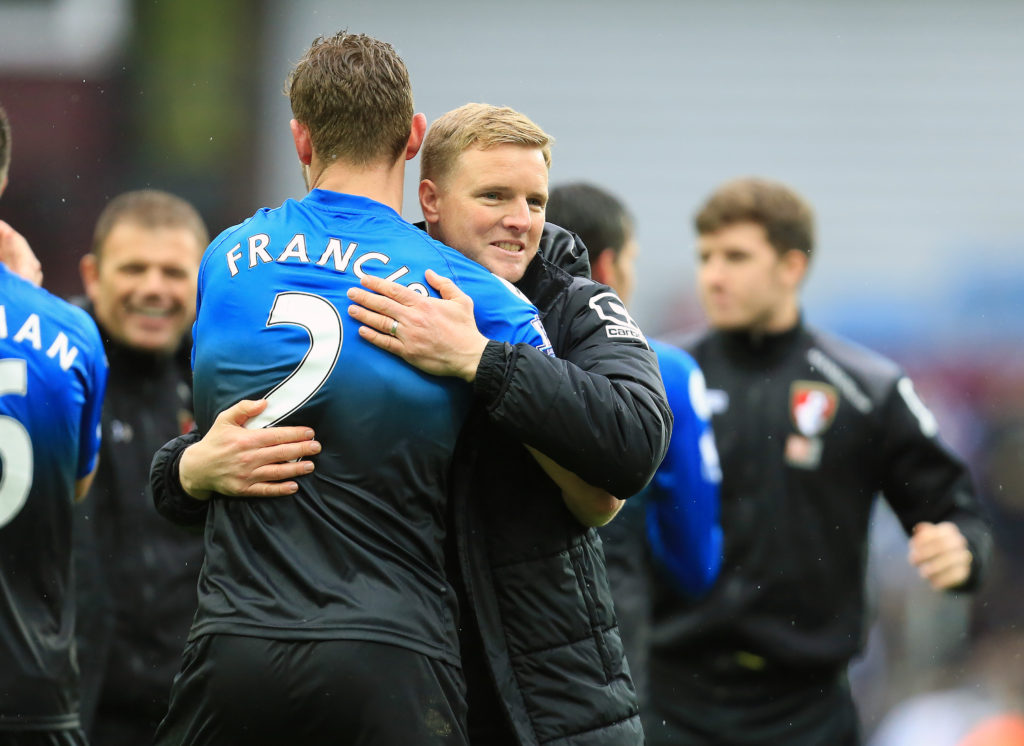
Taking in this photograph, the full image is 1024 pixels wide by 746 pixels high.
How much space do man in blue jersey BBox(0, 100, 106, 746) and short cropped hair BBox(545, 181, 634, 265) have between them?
170 centimetres

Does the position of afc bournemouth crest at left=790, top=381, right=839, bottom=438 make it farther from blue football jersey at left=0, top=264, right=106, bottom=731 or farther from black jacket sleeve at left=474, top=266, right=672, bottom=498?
blue football jersey at left=0, top=264, right=106, bottom=731

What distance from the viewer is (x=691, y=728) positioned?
18.7 ft

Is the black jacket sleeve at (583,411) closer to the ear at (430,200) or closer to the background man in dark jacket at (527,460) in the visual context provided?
the background man in dark jacket at (527,460)

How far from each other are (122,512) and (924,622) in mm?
6742

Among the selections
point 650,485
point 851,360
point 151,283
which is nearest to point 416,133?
point 650,485

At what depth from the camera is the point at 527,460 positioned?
3.11 metres

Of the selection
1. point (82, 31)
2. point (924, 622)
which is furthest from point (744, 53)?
point (924, 622)

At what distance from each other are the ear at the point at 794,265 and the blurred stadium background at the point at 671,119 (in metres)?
7.24

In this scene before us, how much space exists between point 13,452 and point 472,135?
161 centimetres

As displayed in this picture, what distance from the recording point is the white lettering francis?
294 cm

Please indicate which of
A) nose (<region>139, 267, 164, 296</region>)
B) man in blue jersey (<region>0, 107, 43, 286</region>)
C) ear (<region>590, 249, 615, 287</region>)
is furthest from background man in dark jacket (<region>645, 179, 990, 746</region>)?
man in blue jersey (<region>0, 107, 43, 286</region>)

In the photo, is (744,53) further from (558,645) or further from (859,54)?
(558,645)

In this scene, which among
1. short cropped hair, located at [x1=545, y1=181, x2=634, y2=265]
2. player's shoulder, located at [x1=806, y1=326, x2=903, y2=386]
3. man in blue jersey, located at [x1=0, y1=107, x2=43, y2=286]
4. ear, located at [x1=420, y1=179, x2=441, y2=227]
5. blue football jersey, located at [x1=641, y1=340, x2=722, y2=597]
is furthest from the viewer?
player's shoulder, located at [x1=806, y1=326, x2=903, y2=386]

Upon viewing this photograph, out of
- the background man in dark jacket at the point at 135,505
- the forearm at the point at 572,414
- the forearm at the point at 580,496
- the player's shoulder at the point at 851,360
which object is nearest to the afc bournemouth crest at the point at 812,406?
the player's shoulder at the point at 851,360
